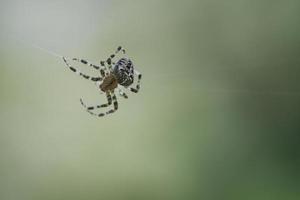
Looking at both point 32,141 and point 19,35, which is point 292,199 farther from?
point 19,35

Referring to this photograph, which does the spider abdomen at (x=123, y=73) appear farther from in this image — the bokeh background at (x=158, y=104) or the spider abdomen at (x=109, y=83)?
the bokeh background at (x=158, y=104)

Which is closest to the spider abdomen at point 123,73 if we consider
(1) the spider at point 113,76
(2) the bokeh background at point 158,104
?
(1) the spider at point 113,76

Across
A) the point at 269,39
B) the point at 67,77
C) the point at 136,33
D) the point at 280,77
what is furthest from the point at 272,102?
the point at 67,77

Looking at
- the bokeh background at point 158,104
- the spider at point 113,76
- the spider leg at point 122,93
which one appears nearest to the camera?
the spider at point 113,76

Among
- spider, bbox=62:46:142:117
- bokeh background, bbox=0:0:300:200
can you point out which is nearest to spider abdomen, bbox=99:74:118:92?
spider, bbox=62:46:142:117

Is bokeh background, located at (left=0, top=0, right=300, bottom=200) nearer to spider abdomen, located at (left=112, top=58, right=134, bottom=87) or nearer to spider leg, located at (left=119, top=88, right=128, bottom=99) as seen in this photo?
spider leg, located at (left=119, top=88, right=128, bottom=99)

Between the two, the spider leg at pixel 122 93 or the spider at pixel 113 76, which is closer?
the spider at pixel 113 76

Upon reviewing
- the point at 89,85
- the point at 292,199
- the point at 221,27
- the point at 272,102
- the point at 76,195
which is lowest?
the point at 292,199

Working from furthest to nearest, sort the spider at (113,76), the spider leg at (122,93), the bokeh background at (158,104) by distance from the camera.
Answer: the bokeh background at (158,104)
the spider leg at (122,93)
the spider at (113,76)
